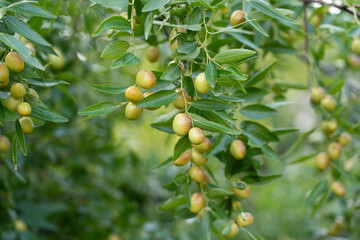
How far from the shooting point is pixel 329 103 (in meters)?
1.11

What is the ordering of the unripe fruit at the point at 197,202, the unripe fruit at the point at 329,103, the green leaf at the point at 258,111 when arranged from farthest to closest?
the unripe fruit at the point at 329,103, the green leaf at the point at 258,111, the unripe fruit at the point at 197,202

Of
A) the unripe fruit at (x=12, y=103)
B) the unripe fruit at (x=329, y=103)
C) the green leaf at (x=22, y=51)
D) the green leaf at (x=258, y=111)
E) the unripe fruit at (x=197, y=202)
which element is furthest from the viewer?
the unripe fruit at (x=329, y=103)

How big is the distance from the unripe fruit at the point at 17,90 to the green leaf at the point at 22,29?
97 millimetres

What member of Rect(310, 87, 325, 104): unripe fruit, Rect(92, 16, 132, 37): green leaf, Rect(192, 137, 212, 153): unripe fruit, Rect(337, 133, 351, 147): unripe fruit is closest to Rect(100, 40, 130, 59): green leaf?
Rect(92, 16, 132, 37): green leaf

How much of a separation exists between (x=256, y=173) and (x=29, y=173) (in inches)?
55.7

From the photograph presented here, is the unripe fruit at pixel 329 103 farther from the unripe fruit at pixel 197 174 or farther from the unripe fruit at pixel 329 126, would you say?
the unripe fruit at pixel 197 174

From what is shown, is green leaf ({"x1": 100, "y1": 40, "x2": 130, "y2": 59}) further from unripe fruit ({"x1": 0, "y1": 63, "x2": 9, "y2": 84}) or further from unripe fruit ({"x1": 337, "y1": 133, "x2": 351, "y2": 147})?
unripe fruit ({"x1": 337, "y1": 133, "x2": 351, "y2": 147})

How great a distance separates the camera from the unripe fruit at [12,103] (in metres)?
0.72


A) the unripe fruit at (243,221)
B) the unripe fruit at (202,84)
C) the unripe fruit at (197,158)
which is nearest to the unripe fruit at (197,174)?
the unripe fruit at (197,158)

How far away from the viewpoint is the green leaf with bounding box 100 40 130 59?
2.25ft

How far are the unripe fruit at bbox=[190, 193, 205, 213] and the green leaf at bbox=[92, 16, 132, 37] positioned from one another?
0.38m

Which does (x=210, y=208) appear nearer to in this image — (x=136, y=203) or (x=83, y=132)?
(x=83, y=132)

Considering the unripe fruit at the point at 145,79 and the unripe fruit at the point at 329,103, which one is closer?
the unripe fruit at the point at 145,79

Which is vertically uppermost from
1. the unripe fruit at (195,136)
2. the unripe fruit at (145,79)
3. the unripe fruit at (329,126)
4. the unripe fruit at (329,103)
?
the unripe fruit at (145,79)
